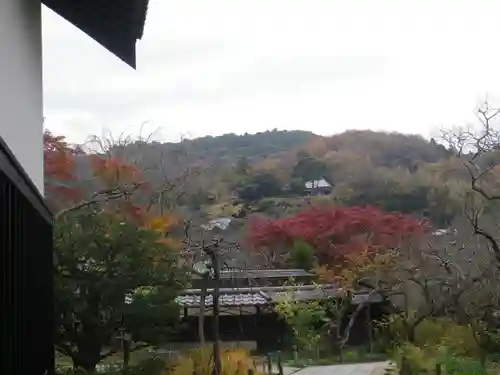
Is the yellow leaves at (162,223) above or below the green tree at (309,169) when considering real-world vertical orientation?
below

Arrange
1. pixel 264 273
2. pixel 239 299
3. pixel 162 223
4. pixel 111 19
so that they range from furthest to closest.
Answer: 1. pixel 264 273
2. pixel 239 299
3. pixel 162 223
4. pixel 111 19

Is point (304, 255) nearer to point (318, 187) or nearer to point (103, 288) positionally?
point (318, 187)

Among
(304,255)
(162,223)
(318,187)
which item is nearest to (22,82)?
(162,223)

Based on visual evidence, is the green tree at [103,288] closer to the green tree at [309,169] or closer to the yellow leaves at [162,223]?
the yellow leaves at [162,223]

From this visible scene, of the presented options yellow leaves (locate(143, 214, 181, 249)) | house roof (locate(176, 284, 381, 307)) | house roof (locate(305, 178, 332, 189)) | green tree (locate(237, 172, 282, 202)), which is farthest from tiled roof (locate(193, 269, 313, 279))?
house roof (locate(305, 178, 332, 189))

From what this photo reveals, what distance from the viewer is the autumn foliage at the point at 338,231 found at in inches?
646

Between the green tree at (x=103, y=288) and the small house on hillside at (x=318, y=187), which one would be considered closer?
the green tree at (x=103, y=288)

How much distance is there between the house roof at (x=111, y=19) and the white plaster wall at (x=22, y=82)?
22 cm

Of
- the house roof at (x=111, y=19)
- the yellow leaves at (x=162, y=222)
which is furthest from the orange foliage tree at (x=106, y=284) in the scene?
the house roof at (x=111, y=19)

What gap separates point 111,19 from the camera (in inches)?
160

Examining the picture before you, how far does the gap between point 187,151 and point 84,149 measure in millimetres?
6565

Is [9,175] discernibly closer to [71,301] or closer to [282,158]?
[71,301]

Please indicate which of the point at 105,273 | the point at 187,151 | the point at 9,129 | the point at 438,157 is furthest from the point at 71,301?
the point at 438,157

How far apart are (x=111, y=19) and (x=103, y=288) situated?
6.17 metres
